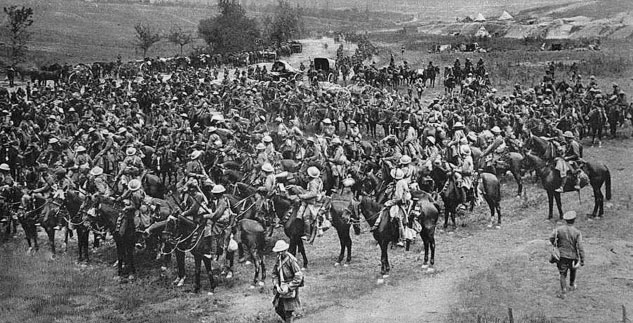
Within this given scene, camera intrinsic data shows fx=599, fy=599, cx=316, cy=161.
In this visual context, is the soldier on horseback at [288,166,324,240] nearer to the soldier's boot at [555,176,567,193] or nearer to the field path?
the field path

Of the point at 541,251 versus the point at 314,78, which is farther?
the point at 314,78

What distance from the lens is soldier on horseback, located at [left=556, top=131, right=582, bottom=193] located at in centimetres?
1520

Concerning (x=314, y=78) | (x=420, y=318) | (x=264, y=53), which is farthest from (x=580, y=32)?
(x=420, y=318)

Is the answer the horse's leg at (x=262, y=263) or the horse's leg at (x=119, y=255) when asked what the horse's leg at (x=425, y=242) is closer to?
the horse's leg at (x=262, y=263)

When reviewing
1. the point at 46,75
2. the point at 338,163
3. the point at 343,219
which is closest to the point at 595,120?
the point at 338,163

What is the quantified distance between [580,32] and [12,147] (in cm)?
5894

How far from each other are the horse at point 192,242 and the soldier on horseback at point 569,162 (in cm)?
896

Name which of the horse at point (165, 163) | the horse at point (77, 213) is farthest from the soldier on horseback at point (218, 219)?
the horse at point (165, 163)

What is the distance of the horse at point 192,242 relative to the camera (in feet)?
A: 41.3

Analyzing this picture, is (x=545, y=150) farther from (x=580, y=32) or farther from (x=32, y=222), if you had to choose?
(x=580, y=32)

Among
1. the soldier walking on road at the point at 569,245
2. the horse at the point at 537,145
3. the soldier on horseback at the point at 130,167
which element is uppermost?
the horse at the point at 537,145

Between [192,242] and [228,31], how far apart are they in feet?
156

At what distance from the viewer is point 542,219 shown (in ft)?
53.1

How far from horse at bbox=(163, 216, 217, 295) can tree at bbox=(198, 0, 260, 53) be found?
153ft
